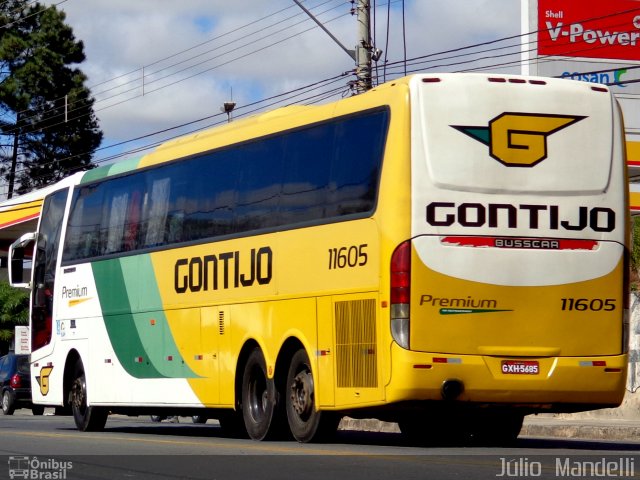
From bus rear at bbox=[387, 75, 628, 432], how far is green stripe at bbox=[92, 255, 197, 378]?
5.50 metres

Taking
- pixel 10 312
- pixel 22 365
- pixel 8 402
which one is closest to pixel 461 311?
pixel 8 402

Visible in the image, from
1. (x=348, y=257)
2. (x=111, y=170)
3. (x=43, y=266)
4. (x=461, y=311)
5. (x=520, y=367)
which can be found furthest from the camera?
(x=43, y=266)

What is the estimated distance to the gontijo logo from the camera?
14969mm

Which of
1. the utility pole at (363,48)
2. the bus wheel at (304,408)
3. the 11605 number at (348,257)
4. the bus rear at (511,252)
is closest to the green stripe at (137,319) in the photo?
the bus wheel at (304,408)

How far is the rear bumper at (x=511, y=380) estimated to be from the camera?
14430mm

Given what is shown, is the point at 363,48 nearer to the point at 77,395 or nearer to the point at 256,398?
the point at 77,395

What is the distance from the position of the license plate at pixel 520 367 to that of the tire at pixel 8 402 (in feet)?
76.5

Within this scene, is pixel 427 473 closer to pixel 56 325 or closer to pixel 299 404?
pixel 299 404

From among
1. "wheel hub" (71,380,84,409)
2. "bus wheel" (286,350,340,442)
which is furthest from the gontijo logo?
"wheel hub" (71,380,84,409)

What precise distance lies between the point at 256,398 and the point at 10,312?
133 feet

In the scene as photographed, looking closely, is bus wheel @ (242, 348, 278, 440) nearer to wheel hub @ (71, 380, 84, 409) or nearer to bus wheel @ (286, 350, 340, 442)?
bus wheel @ (286, 350, 340, 442)

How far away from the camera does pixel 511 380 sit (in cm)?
1473

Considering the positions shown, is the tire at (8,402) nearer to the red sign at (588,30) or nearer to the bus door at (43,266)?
the bus door at (43,266)

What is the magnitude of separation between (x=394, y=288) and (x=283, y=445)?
2548 millimetres
